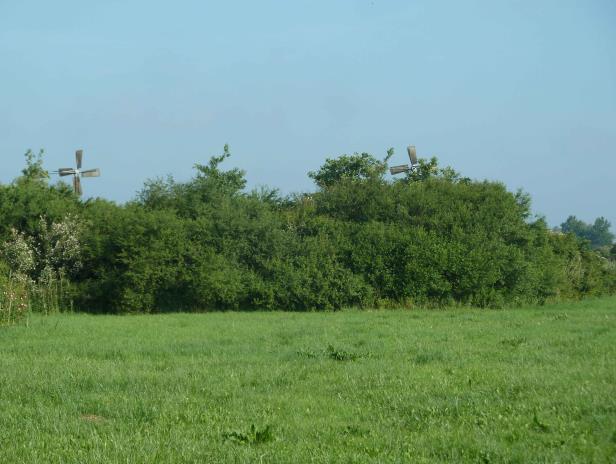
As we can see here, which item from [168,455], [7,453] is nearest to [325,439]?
[168,455]

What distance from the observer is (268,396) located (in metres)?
9.38

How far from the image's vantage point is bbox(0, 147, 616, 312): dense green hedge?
25.4 m

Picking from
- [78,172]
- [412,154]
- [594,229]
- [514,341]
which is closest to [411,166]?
[412,154]

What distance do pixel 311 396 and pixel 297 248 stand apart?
1734 cm

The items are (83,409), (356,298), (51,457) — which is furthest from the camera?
(356,298)

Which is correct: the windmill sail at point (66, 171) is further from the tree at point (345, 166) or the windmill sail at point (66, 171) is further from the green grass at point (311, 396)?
the green grass at point (311, 396)

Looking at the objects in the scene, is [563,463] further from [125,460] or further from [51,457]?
[51,457]

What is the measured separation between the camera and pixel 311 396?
9359 mm

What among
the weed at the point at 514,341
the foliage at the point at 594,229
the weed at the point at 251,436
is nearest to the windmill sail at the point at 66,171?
the weed at the point at 514,341

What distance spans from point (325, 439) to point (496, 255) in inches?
797

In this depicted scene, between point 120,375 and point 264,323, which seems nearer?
point 120,375

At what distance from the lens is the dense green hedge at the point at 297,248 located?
25.4 m

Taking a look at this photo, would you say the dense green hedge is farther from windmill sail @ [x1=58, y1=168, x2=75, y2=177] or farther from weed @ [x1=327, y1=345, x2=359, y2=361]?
windmill sail @ [x1=58, y1=168, x2=75, y2=177]

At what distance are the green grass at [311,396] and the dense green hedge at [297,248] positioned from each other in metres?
9.06
